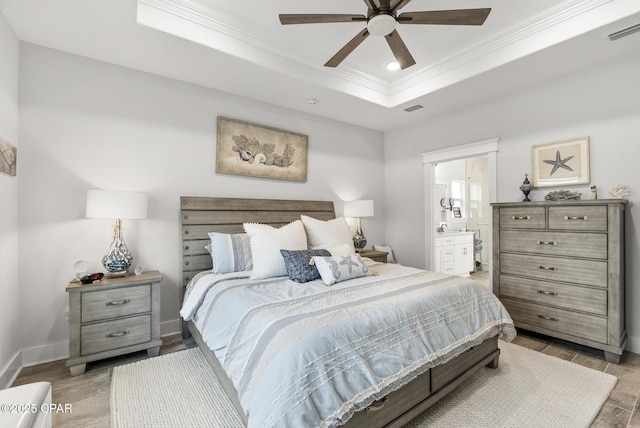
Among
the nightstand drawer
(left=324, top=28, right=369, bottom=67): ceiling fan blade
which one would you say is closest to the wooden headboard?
(left=324, top=28, right=369, bottom=67): ceiling fan blade

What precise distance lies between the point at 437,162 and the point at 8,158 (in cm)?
445

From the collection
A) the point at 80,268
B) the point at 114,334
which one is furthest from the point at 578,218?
the point at 80,268

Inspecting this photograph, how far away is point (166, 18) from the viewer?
7.55 ft

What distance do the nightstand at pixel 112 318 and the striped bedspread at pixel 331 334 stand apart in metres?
0.34

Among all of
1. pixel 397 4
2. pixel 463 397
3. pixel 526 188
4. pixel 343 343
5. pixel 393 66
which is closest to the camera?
pixel 343 343

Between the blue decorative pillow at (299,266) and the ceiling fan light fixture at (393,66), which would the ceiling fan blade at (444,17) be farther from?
the blue decorative pillow at (299,266)

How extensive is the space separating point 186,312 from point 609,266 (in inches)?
138

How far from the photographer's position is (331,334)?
1.43m

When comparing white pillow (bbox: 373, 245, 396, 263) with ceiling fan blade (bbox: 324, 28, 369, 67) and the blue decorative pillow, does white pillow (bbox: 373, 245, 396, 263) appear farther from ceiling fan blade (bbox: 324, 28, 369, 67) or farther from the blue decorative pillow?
ceiling fan blade (bbox: 324, 28, 369, 67)

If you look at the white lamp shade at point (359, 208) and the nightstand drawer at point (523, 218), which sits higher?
the white lamp shade at point (359, 208)

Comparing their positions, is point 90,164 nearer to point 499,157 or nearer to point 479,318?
point 479,318

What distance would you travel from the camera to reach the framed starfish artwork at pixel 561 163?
9.61ft

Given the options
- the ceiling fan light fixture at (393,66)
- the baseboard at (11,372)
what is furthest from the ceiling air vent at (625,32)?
the baseboard at (11,372)

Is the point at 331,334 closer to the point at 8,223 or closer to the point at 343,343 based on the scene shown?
the point at 343,343
